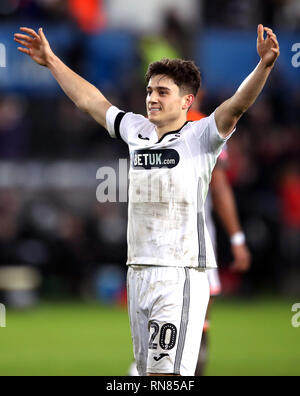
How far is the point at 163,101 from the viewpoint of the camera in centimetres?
614

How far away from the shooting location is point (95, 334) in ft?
41.4

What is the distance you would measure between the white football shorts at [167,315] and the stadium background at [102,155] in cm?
932

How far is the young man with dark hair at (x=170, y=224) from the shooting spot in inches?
236

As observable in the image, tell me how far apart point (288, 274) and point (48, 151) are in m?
4.74

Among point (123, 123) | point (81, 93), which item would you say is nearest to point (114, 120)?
point (123, 123)

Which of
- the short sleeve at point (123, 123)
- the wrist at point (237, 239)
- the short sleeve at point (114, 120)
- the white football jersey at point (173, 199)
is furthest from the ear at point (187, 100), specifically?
the wrist at point (237, 239)

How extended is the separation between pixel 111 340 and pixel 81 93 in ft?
20.0

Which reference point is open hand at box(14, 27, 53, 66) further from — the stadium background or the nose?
the stadium background

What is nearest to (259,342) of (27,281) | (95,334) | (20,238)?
(95,334)

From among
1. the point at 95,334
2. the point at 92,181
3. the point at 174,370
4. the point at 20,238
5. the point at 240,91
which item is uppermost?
the point at 92,181

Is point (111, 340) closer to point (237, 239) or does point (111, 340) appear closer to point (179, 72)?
point (237, 239)

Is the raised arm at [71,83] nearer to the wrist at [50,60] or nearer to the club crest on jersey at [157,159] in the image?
the wrist at [50,60]

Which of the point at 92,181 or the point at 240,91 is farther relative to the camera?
the point at 92,181

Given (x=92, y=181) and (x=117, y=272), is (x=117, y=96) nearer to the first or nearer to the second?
(x=92, y=181)
